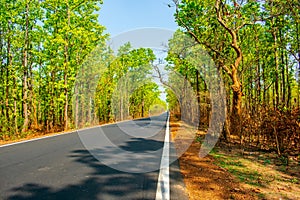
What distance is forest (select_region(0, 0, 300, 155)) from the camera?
10.4 m

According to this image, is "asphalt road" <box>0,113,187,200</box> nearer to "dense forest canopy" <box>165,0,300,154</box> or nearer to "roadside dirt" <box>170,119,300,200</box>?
"roadside dirt" <box>170,119,300,200</box>

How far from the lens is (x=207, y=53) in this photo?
18.5 metres

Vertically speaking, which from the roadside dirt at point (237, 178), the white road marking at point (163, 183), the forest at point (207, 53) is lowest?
the roadside dirt at point (237, 178)

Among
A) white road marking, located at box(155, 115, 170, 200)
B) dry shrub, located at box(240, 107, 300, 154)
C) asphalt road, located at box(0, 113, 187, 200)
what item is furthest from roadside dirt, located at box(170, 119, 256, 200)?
dry shrub, located at box(240, 107, 300, 154)

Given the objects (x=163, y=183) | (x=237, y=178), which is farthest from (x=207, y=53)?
(x=163, y=183)

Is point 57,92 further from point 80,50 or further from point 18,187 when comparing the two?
point 18,187

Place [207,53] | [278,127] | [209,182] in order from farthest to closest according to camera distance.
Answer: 1. [207,53]
2. [278,127]
3. [209,182]

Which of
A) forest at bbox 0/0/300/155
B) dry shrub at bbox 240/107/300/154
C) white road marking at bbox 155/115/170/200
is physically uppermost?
forest at bbox 0/0/300/155

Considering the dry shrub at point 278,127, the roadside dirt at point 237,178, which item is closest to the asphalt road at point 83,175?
the roadside dirt at point 237,178

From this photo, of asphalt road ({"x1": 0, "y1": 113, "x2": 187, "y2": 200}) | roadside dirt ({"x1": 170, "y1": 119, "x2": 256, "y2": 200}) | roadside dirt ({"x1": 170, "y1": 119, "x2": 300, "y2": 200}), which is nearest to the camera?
asphalt road ({"x1": 0, "y1": 113, "x2": 187, "y2": 200})

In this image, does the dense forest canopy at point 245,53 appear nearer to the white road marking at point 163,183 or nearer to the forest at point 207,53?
the forest at point 207,53

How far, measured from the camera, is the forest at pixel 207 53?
10359 millimetres

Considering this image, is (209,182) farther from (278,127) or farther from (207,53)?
(207,53)

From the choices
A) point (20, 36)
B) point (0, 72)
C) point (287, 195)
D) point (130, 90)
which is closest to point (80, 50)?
point (20, 36)
